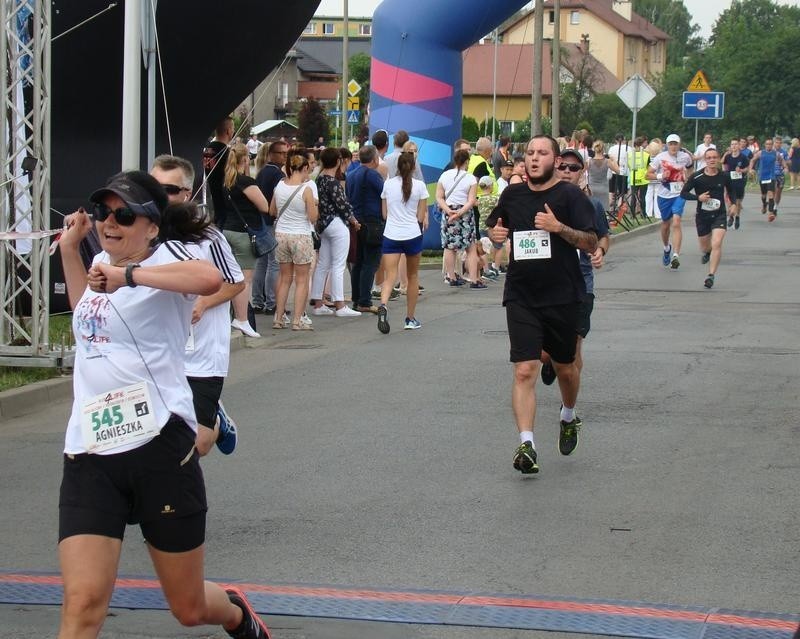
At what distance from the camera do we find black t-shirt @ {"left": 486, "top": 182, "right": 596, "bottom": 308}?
782 cm

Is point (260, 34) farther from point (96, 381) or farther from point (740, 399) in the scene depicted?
point (96, 381)

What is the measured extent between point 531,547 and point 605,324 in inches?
342

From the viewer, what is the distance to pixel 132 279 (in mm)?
4043

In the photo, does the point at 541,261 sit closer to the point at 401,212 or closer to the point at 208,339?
the point at 208,339

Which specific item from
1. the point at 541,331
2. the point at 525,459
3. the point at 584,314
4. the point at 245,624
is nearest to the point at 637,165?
the point at 584,314

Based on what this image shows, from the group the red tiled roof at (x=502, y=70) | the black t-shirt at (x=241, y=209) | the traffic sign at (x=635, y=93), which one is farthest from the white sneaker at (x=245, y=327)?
the red tiled roof at (x=502, y=70)

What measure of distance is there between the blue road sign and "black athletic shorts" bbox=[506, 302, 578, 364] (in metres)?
29.8

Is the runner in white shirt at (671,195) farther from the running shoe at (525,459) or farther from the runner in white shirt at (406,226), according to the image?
the running shoe at (525,459)

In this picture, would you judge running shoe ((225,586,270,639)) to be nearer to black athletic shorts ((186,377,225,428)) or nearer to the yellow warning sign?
black athletic shorts ((186,377,225,428))

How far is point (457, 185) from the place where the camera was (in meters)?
17.2

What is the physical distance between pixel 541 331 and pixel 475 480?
92cm

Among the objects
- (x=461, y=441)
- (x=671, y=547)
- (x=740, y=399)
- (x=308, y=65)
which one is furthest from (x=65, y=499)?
(x=308, y=65)

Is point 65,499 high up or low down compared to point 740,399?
up

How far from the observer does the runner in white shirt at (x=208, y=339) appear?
5.59 meters
